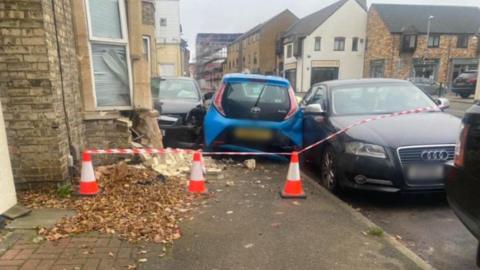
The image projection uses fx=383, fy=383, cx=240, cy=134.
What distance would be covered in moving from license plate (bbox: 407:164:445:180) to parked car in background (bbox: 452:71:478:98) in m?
23.8

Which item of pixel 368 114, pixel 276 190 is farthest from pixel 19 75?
pixel 368 114

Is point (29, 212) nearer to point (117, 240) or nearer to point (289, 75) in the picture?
point (117, 240)

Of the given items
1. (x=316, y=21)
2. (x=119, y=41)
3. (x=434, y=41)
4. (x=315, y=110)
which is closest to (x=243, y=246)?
(x=315, y=110)

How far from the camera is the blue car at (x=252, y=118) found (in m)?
6.57

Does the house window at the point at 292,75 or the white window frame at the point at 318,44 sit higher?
the white window frame at the point at 318,44

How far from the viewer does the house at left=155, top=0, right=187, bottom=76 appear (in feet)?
112

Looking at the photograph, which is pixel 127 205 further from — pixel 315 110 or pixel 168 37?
pixel 168 37

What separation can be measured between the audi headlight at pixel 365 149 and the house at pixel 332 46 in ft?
141

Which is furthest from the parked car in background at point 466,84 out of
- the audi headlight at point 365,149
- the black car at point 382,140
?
the audi headlight at point 365,149

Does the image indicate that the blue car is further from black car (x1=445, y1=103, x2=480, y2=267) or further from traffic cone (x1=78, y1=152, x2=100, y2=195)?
black car (x1=445, y1=103, x2=480, y2=267)

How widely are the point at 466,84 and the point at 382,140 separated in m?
24.4

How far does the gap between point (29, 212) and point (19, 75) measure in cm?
147

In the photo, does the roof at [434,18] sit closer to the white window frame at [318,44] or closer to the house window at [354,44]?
the house window at [354,44]

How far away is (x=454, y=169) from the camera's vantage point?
3.05 metres
